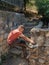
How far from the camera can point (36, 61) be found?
6367mm

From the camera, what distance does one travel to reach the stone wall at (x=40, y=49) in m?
6.11

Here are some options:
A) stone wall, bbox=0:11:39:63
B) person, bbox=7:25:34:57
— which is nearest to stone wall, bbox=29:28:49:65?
person, bbox=7:25:34:57

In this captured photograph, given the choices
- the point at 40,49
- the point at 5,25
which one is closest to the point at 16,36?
the point at 5,25

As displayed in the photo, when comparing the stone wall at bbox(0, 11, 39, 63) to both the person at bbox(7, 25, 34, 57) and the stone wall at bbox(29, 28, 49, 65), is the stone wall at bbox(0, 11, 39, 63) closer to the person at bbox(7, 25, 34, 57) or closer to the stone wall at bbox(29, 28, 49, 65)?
the person at bbox(7, 25, 34, 57)

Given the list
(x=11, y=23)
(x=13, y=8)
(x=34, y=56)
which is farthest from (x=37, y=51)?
(x=13, y=8)

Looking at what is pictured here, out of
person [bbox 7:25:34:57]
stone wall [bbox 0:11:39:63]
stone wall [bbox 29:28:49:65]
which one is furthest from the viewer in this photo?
stone wall [bbox 0:11:39:63]

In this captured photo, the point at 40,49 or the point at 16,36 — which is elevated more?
the point at 40,49

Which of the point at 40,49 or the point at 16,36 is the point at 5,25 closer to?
the point at 16,36

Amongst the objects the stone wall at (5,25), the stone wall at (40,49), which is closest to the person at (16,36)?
the stone wall at (5,25)

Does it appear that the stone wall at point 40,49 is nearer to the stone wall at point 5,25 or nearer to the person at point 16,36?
the person at point 16,36

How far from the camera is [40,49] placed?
243 inches

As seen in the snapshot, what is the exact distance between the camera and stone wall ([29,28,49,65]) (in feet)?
20.0

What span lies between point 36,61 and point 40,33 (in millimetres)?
836

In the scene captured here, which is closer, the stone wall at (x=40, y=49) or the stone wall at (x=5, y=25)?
the stone wall at (x=40, y=49)
